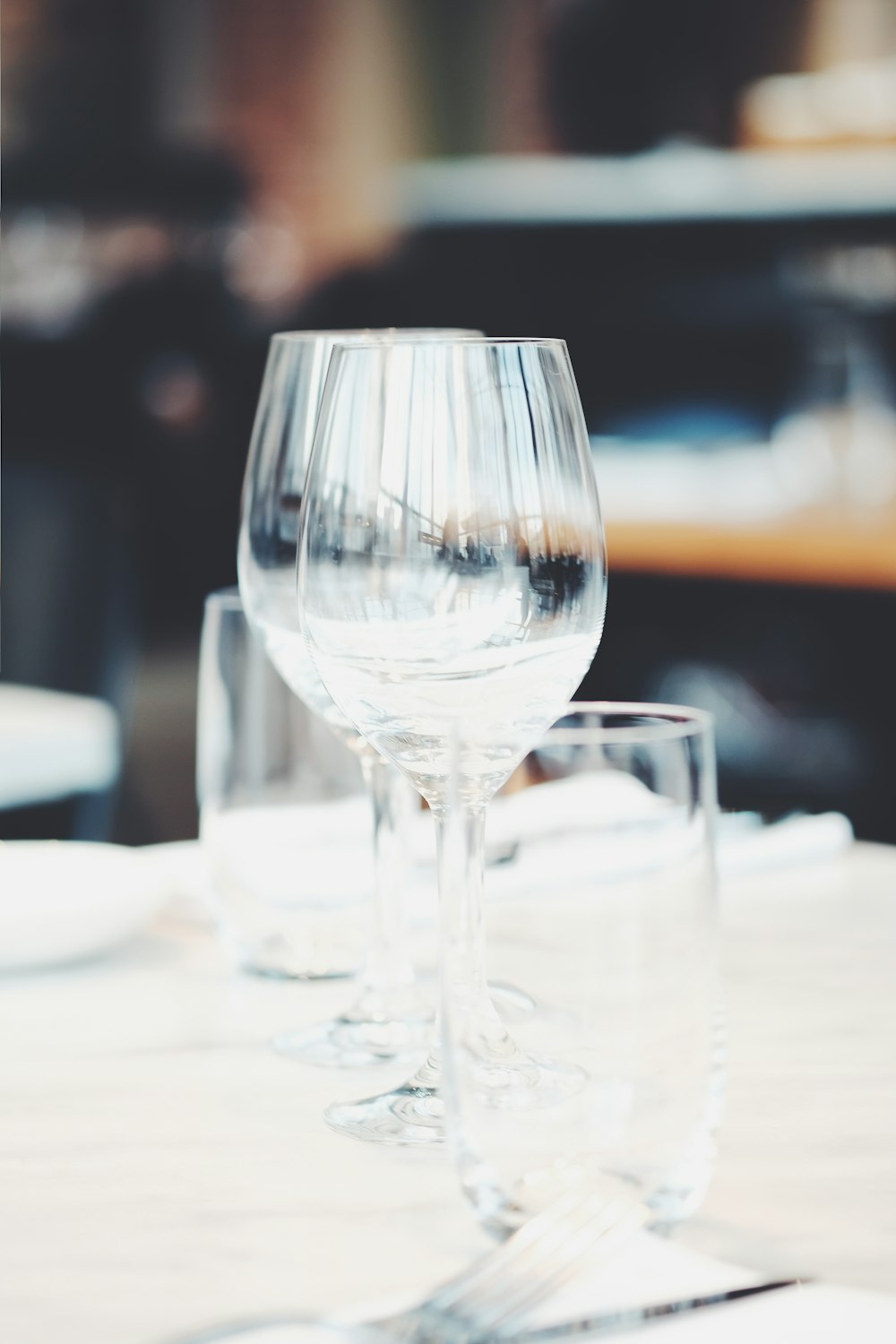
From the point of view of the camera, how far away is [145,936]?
80cm

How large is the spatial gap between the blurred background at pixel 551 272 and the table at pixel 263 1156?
1.68m

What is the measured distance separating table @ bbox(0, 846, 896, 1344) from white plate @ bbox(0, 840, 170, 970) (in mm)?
11

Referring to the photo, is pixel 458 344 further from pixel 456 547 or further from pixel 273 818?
pixel 273 818

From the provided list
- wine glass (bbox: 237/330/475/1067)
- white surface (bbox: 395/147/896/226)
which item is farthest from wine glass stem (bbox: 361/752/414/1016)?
white surface (bbox: 395/147/896/226)

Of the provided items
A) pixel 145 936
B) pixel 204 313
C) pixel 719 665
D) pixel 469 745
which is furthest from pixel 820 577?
pixel 204 313

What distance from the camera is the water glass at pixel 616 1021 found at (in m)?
0.43

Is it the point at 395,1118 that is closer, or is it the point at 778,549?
the point at 395,1118

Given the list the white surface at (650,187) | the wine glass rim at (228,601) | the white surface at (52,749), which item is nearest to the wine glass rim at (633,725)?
the wine glass rim at (228,601)

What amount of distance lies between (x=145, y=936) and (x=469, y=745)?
1.03 ft

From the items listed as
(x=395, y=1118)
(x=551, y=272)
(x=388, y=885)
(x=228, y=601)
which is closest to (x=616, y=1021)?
(x=395, y=1118)

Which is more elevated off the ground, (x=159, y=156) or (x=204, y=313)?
(x=159, y=156)

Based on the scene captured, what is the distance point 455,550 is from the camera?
51cm

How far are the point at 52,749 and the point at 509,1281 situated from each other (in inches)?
42.5

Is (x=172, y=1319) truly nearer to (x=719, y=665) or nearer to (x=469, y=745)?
(x=469, y=745)
